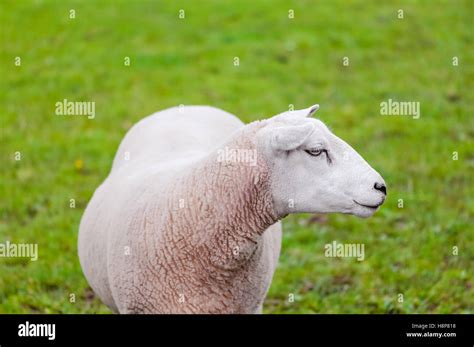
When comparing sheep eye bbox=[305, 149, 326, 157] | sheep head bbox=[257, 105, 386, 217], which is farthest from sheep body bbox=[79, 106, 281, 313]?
sheep eye bbox=[305, 149, 326, 157]

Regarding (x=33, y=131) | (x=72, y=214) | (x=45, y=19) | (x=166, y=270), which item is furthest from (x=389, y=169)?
(x=45, y=19)

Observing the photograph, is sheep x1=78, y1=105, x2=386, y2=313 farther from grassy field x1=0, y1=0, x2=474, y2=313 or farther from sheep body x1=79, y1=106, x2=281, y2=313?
grassy field x1=0, y1=0, x2=474, y2=313

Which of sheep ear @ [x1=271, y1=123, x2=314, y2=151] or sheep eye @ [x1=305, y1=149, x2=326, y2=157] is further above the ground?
sheep ear @ [x1=271, y1=123, x2=314, y2=151]

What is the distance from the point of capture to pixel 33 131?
428 inches

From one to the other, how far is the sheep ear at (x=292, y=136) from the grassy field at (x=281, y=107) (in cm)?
294

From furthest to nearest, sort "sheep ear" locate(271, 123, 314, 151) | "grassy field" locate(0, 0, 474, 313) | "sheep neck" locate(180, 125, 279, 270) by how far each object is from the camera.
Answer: "grassy field" locate(0, 0, 474, 313) → "sheep neck" locate(180, 125, 279, 270) → "sheep ear" locate(271, 123, 314, 151)

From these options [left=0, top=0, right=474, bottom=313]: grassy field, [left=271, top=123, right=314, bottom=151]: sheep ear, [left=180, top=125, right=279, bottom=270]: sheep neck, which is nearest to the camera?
[left=271, top=123, right=314, bottom=151]: sheep ear

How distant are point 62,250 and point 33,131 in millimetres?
3036

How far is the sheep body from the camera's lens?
16.2 feet

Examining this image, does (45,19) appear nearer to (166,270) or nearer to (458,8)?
(458,8)

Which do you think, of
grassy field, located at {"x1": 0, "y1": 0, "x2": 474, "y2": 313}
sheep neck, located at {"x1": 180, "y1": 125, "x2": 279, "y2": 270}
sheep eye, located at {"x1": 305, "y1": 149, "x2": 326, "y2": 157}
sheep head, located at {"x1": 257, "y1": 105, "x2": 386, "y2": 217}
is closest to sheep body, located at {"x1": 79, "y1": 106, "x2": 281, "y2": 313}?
sheep neck, located at {"x1": 180, "y1": 125, "x2": 279, "y2": 270}

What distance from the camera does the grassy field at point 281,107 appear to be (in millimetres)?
7762

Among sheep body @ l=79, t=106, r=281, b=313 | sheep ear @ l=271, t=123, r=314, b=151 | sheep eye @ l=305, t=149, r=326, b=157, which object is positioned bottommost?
sheep body @ l=79, t=106, r=281, b=313

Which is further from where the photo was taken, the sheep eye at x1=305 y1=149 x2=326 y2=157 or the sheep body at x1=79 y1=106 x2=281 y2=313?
the sheep body at x1=79 y1=106 x2=281 y2=313
